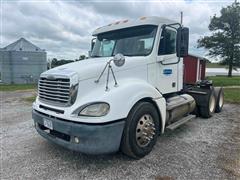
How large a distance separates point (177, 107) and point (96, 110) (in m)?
2.50

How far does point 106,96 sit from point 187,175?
1.74 m

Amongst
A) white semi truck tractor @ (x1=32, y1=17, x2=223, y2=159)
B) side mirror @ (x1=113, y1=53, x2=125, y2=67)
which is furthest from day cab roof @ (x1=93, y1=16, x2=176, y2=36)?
side mirror @ (x1=113, y1=53, x2=125, y2=67)

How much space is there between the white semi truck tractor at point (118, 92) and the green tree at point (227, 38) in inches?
1097

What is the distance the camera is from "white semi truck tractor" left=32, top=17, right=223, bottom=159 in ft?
10.3

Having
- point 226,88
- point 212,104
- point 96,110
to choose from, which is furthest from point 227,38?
point 96,110

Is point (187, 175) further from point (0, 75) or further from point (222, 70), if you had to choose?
point (222, 70)

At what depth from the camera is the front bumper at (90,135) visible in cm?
307

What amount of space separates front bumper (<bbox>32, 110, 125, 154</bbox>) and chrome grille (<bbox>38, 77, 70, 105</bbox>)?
350mm

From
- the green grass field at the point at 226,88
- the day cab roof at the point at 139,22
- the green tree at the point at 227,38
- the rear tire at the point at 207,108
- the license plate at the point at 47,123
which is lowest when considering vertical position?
the green grass field at the point at 226,88

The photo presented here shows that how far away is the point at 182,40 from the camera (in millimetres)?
4441

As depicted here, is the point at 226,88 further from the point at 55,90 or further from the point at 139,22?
the point at 55,90

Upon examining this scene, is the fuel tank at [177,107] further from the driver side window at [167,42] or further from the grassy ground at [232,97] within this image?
the grassy ground at [232,97]

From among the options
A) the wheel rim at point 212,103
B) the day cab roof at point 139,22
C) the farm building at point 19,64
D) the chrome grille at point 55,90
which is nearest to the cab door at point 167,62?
the day cab roof at point 139,22

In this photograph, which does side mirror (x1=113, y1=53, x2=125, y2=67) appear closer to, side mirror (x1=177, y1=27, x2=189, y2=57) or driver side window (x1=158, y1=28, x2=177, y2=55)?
driver side window (x1=158, y1=28, x2=177, y2=55)
